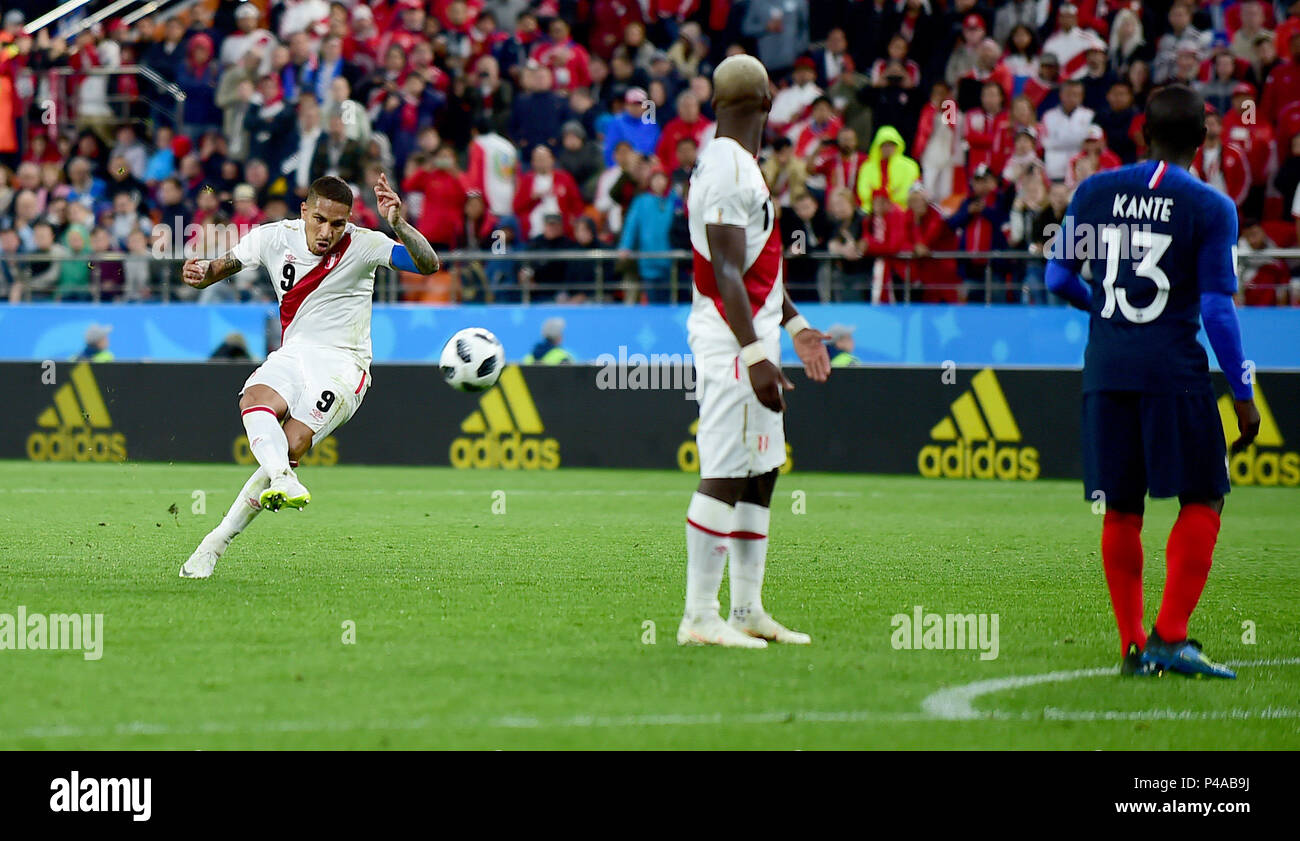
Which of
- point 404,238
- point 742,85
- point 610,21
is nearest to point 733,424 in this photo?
point 742,85

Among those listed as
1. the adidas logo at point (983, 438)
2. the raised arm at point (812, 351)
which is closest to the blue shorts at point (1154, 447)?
the raised arm at point (812, 351)

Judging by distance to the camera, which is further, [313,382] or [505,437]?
[505,437]

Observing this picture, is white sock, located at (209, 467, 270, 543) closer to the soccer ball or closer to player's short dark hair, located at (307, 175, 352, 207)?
the soccer ball

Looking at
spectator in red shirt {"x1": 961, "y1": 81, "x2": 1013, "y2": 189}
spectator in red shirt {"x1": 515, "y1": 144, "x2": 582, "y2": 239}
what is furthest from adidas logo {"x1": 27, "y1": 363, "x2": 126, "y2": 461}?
spectator in red shirt {"x1": 961, "y1": 81, "x2": 1013, "y2": 189}

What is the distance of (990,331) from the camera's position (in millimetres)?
17062

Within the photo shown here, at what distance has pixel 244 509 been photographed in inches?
359

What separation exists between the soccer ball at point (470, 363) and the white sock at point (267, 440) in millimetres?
903

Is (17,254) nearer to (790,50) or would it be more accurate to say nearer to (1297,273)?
(790,50)

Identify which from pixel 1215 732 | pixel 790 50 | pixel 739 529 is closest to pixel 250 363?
pixel 790 50

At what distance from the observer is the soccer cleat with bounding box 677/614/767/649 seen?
22.7 ft

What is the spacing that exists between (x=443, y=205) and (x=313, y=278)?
10138mm

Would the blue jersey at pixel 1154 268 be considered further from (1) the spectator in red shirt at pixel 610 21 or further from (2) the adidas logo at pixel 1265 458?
(1) the spectator in red shirt at pixel 610 21

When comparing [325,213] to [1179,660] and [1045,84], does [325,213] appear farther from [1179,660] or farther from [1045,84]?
[1045,84]

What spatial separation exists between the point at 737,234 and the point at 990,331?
10765 mm
